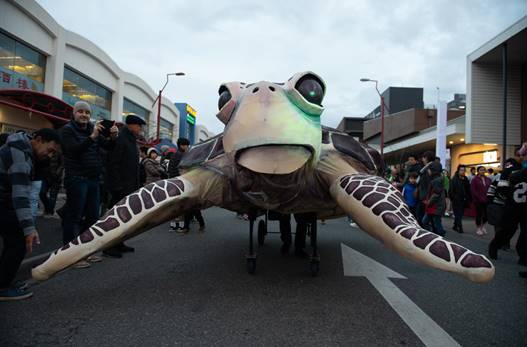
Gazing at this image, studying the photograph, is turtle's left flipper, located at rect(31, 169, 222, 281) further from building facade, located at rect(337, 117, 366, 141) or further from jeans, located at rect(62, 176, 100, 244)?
building facade, located at rect(337, 117, 366, 141)

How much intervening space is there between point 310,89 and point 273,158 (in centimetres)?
68

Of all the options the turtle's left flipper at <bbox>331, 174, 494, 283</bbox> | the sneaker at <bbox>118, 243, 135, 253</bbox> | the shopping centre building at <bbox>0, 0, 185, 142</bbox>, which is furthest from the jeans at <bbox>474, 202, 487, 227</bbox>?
the shopping centre building at <bbox>0, 0, 185, 142</bbox>

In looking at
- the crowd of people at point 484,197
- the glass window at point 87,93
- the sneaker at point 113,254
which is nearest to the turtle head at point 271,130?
the sneaker at point 113,254

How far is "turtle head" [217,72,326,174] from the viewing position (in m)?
2.09

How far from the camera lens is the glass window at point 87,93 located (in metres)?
18.4

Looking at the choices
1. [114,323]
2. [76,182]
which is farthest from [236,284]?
[76,182]

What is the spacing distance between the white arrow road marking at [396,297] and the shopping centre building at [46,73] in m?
11.2

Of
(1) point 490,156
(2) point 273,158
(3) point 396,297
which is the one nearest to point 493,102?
(1) point 490,156

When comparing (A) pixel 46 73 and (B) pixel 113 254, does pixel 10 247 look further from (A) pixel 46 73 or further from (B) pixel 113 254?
(A) pixel 46 73

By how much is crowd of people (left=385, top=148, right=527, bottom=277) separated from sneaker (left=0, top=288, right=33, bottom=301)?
4543mm

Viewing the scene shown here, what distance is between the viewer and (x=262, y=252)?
4371mm

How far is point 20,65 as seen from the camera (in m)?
14.2

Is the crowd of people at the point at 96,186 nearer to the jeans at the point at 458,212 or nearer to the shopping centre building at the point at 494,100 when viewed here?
the jeans at the point at 458,212

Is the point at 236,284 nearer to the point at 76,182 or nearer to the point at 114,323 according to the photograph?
the point at 114,323
